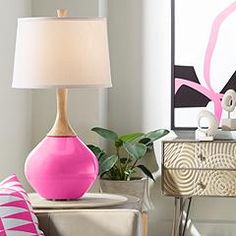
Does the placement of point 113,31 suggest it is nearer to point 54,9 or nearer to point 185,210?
point 54,9

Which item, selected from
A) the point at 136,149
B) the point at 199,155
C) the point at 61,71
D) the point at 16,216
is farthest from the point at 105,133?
the point at 16,216

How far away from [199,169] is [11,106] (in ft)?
3.32

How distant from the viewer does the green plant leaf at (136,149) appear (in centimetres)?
353

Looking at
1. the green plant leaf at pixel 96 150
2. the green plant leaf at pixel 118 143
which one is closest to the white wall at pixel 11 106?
the green plant leaf at pixel 96 150

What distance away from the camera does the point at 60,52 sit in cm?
247

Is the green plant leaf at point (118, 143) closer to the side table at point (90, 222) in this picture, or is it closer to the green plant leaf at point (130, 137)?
the green plant leaf at point (130, 137)

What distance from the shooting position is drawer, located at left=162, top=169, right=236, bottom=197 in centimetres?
347

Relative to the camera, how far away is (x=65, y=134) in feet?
8.34

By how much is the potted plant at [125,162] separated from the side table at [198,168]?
0.16 meters

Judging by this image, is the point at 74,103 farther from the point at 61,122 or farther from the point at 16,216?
the point at 16,216

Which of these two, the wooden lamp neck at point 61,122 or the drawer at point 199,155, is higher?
the wooden lamp neck at point 61,122

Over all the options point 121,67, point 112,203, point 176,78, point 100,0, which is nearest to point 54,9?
point 100,0

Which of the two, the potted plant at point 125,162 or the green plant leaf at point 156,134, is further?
the green plant leaf at point 156,134

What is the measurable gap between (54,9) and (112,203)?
1598 millimetres
